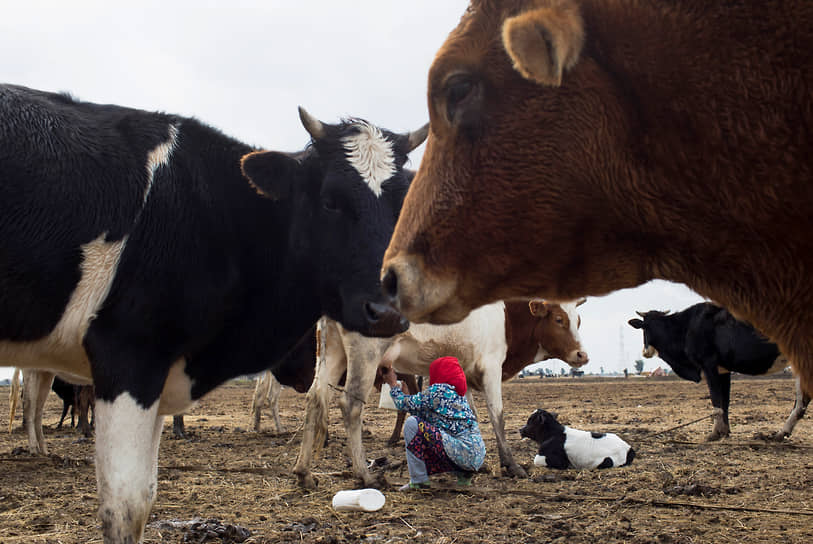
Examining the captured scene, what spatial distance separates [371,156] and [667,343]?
1075cm

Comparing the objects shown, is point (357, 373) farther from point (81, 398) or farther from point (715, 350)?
point (81, 398)

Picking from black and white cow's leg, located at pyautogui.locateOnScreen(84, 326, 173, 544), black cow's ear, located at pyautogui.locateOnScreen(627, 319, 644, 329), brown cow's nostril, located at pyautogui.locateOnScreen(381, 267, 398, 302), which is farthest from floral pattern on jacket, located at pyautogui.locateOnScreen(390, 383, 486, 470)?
black cow's ear, located at pyautogui.locateOnScreen(627, 319, 644, 329)

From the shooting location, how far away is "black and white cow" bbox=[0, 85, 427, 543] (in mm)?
2762

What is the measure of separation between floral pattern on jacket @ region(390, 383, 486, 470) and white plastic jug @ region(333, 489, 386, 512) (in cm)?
100

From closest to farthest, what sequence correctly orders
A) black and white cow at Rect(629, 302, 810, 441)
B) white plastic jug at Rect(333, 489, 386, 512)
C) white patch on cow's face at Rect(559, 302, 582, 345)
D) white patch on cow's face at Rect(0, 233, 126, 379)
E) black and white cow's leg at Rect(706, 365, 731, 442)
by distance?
white patch on cow's face at Rect(0, 233, 126, 379)
white plastic jug at Rect(333, 489, 386, 512)
black and white cow's leg at Rect(706, 365, 731, 442)
white patch on cow's face at Rect(559, 302, 582, 345)
black and white cow at Rect(629, 302, 810, 441)

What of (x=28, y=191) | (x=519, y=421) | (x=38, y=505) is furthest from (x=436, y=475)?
(x=519, y=421)

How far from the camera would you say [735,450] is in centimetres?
839

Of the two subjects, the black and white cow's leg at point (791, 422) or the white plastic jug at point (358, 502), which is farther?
the black and white cow's leg at point (791, 422)

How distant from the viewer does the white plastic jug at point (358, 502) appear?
5.07 metres

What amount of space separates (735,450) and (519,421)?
18.5ft

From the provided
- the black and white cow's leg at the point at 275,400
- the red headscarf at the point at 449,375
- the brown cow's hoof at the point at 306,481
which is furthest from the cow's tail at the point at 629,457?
the black and white cow's leg at the point at 275,400

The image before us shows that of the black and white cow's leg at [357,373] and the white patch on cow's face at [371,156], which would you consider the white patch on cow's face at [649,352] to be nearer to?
the black and white cow's leg at [357,373]

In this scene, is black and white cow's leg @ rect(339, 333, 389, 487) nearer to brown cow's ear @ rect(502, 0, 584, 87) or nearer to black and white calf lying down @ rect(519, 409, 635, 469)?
black and white calf lying down @ rect(519, 409, 635, 469)

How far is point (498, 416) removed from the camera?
25.6ft
